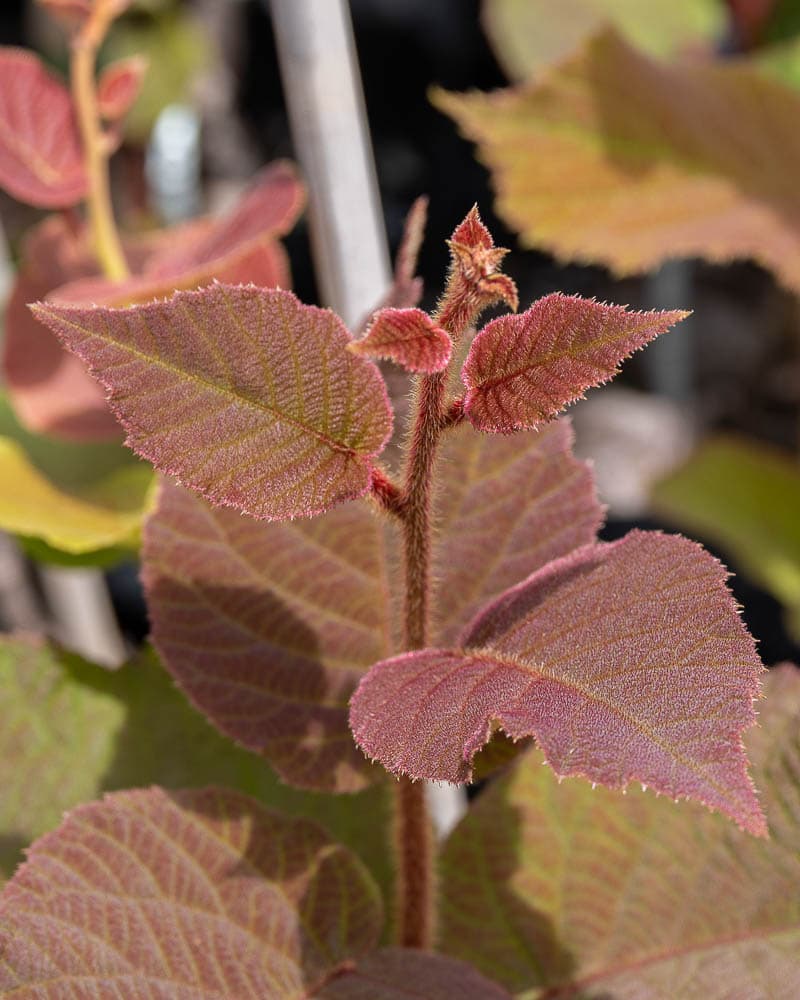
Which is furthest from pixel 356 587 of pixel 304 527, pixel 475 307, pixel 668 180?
pixel 668 180

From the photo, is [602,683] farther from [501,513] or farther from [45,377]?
[45,377]

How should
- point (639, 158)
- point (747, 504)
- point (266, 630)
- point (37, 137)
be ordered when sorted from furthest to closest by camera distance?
point (747, 504)
point (639, 158)
point (37, 137)
point (266, 630)

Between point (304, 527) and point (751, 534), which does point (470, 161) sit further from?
point (304, 527)

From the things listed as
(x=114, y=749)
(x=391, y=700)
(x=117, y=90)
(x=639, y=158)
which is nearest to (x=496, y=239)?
(x=639, y=158)

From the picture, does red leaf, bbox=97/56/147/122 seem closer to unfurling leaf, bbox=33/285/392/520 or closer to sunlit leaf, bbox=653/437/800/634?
unfurling leaf, bbox=33/285/392/520

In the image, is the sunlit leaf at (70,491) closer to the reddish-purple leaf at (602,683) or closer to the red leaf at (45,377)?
the red leaf at (45,377)

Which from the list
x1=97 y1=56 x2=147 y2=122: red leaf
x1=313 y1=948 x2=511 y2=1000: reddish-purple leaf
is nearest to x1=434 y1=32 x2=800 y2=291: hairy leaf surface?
x1=97 y1=56 x2=147 y2=122: red leaf

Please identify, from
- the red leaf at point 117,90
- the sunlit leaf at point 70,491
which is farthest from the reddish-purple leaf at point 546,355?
the red leaf at point 117,90
